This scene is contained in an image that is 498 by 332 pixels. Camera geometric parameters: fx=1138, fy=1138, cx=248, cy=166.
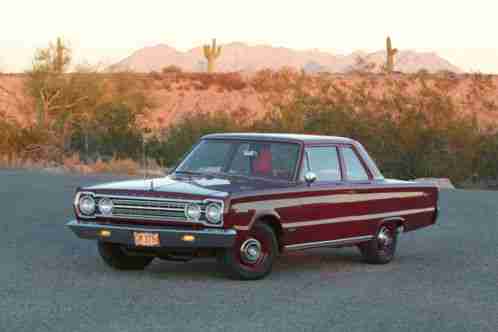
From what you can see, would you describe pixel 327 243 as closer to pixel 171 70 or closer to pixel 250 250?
pixel 250 250

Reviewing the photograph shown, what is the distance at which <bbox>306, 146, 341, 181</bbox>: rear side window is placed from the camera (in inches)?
521

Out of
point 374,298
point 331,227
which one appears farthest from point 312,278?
point 374,298

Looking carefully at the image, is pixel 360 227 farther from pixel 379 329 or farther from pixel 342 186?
pixel 379 329

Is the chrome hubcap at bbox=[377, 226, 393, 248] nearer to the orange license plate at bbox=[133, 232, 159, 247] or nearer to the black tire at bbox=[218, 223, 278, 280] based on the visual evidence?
the black tire at bbox=[218, 223, 278, 280]

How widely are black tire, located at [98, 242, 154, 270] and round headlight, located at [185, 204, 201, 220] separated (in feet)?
4.21

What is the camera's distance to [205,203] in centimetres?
1155

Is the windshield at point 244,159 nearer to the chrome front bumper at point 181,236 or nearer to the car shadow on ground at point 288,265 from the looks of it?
the car shadow on ground at point 288,265

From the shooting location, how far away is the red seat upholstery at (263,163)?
42.5 ft

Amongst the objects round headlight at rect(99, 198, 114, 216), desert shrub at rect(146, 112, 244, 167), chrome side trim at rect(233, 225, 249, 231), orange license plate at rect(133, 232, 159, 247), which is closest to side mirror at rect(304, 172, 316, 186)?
chrome side trim at rect(233, 225, 249, 231)

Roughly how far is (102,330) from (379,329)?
2238 millimetres

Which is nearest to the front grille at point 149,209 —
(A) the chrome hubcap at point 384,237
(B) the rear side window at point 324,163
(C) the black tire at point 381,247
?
(B) the rear side window at point 324,163

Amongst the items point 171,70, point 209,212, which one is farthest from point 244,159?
point 171,70

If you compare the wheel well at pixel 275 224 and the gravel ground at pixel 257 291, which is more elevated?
the wheel well at pixel 275 224

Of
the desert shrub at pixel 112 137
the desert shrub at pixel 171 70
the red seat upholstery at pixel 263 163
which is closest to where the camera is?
the red seat upholstery at pixel 263 163
